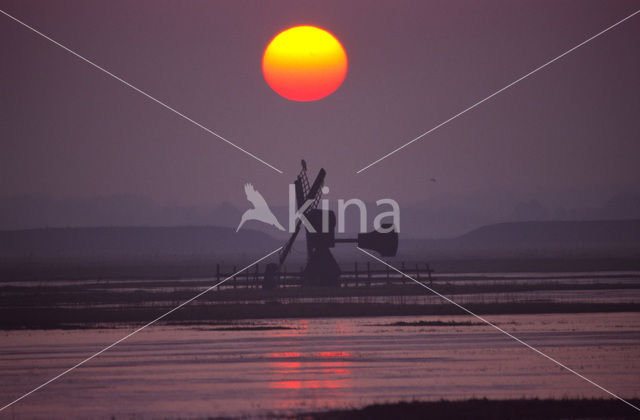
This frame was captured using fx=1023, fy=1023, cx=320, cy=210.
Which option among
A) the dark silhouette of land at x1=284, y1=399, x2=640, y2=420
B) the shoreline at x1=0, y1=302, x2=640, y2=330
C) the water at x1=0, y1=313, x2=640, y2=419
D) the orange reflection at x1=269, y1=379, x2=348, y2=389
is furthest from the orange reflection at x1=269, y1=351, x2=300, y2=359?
the shoreline at x1=0, y1=302, x2=640, y2=330

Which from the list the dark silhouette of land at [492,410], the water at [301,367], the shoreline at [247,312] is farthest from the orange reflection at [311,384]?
the shoreline at [247,312]

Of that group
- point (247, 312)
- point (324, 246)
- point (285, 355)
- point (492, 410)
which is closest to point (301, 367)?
point (285, 355)

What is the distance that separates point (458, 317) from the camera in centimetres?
4334

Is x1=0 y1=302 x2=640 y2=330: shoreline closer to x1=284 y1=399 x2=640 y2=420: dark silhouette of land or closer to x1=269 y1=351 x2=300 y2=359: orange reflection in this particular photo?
x1=269 y1=351 x2=300 y2=359: orange reflection

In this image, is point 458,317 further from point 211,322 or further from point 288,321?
point 211,322

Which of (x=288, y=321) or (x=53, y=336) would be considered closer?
(x=53, y=336)

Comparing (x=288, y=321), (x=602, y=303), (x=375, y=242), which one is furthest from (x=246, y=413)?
(x=375, y=242)

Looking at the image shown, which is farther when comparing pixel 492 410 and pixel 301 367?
pixel 301 367

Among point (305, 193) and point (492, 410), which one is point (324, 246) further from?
point (492, 410)

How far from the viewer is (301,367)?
27.8 metres

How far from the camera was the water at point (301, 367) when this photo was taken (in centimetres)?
2273

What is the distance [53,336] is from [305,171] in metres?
35.9

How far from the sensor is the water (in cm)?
2273

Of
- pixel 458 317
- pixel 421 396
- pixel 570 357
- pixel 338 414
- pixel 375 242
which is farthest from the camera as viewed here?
pixel 375 242
